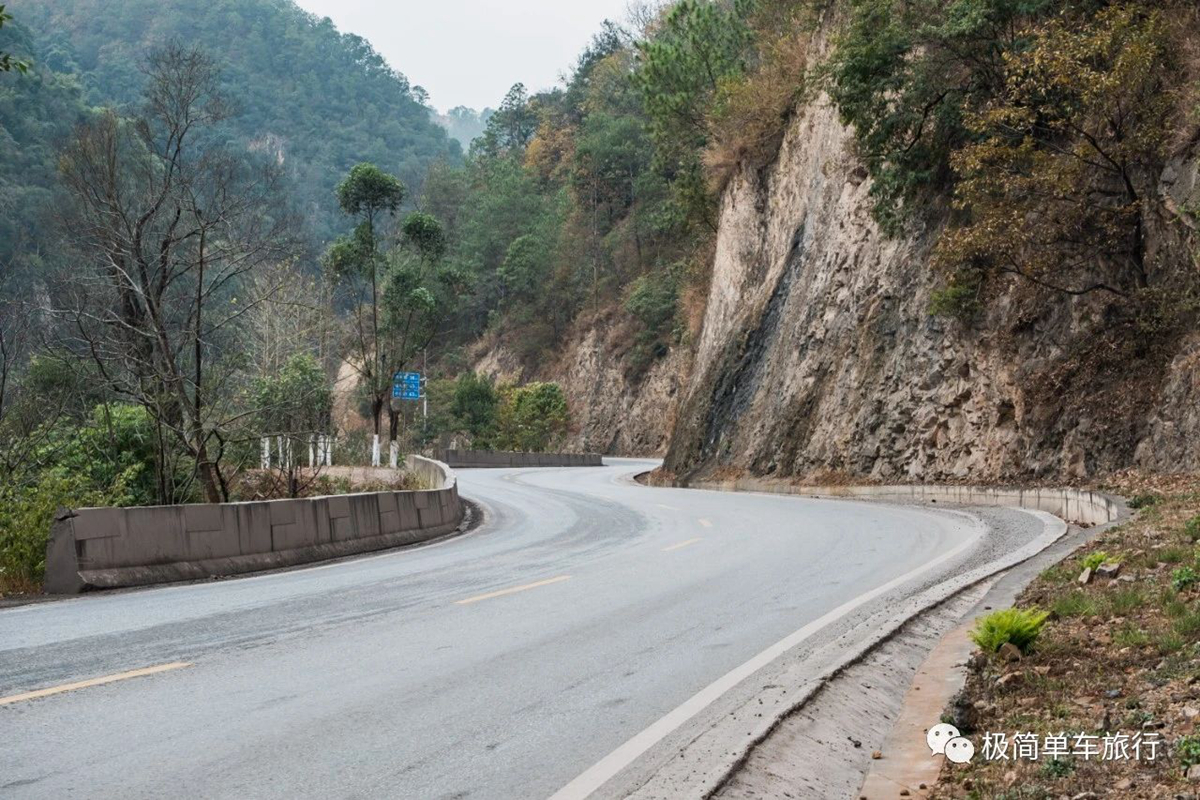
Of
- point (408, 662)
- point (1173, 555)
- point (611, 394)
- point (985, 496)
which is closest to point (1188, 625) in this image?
point (1173, 555)

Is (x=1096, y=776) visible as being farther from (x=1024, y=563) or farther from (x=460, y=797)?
(x=1024, y=563)

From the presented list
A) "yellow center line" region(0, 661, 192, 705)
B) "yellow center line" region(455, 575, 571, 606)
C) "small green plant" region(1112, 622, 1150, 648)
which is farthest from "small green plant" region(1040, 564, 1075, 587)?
"yellow center line" region(0, 661, 192, 705)

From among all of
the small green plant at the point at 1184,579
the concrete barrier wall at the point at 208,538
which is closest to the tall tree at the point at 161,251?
the concrete barrier wall at the point at 208,538

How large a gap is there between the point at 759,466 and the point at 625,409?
39019mm

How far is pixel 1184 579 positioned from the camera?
816 cm

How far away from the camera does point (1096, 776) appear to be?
4.75 metres

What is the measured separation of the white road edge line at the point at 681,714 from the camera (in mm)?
5117

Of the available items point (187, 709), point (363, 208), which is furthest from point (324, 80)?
point (187, 709)

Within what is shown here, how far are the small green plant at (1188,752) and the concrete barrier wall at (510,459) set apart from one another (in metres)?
59.2

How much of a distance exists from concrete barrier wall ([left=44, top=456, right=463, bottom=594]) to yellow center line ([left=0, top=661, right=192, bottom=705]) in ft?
15.6

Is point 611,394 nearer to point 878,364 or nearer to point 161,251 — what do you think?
point 878,364

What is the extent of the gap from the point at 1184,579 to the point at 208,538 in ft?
34.7

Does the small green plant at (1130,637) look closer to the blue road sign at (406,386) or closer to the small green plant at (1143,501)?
the small green plant at (1143,501)

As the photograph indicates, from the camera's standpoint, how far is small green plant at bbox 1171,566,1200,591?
26.6ft
